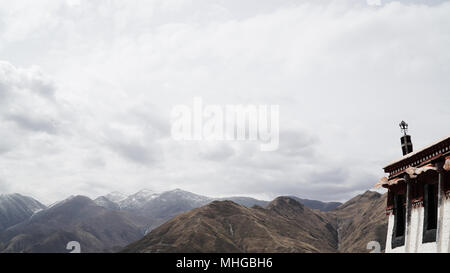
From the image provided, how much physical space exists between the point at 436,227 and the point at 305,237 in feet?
427

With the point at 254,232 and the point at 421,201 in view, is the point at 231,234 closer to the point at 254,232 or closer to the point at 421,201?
the point at 254,232

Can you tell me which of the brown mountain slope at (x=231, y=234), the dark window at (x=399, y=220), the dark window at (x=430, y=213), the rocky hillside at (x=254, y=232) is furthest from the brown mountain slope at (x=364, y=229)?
the dark window at (x=430, y=213)

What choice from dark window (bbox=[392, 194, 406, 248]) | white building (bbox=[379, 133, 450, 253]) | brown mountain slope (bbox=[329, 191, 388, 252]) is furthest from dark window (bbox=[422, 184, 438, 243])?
brown mountain slope (bbox=[329, 191, 388, 252])

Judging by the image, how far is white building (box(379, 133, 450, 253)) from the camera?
1902 centimetres

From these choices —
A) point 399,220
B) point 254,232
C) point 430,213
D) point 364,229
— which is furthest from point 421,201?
point 364,229

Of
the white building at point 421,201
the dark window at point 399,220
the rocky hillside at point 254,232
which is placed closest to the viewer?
the white building at point 421,201

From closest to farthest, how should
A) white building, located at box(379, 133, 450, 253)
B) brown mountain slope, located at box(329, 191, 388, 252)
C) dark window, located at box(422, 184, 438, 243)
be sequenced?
white building, located at box(379, 133, 450, 253) → dark window, located at box(422, 184, 438, 243) → brown mountain slope, located at box(329, 191, 388, 252)

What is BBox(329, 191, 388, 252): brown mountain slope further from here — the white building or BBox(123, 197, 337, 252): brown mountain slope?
the white building

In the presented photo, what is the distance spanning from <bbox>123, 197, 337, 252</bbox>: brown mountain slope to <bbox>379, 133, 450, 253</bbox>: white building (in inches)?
3502

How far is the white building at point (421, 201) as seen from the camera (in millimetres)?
19016

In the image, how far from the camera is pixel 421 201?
70.1 feet

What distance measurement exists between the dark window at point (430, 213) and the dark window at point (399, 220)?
3300mm

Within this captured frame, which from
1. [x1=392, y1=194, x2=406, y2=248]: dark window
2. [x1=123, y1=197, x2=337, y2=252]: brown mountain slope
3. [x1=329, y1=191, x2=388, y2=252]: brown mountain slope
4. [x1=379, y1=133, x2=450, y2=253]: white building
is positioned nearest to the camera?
[x1=379, y1=133, x2=450, y2=253]: white building

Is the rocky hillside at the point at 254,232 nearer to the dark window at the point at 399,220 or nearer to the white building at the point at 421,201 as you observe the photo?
the dark window at the point at 399,220
